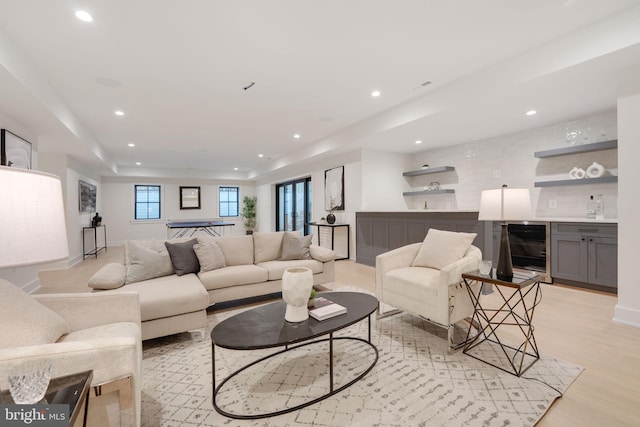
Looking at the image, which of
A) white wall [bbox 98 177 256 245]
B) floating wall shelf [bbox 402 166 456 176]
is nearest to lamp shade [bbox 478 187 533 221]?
floating wall shelf [bbox 402 166 456 176]

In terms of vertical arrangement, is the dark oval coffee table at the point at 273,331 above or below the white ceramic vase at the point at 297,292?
below

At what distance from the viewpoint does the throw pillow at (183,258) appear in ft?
10.4

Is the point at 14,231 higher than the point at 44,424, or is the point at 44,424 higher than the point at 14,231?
the point at 14,231

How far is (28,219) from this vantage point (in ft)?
2.98

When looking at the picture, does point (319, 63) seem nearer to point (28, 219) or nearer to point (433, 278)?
point (433, 278)

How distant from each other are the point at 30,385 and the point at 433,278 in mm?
2520

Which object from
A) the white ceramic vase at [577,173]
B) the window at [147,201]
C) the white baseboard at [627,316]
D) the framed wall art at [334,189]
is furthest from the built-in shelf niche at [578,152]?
the window at [147,201]

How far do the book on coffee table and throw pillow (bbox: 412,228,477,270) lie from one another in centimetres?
125

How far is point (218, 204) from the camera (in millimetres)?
11578

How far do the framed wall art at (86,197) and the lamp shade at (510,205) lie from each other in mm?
8479

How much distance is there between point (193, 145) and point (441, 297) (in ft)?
21.8

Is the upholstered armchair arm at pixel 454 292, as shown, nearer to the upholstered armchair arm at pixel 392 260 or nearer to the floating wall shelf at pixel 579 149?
the upholstered armchair arm at pixel 392 260

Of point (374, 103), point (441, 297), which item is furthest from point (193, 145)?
point (441, 297)

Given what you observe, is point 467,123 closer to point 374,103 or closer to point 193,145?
point 374,103
